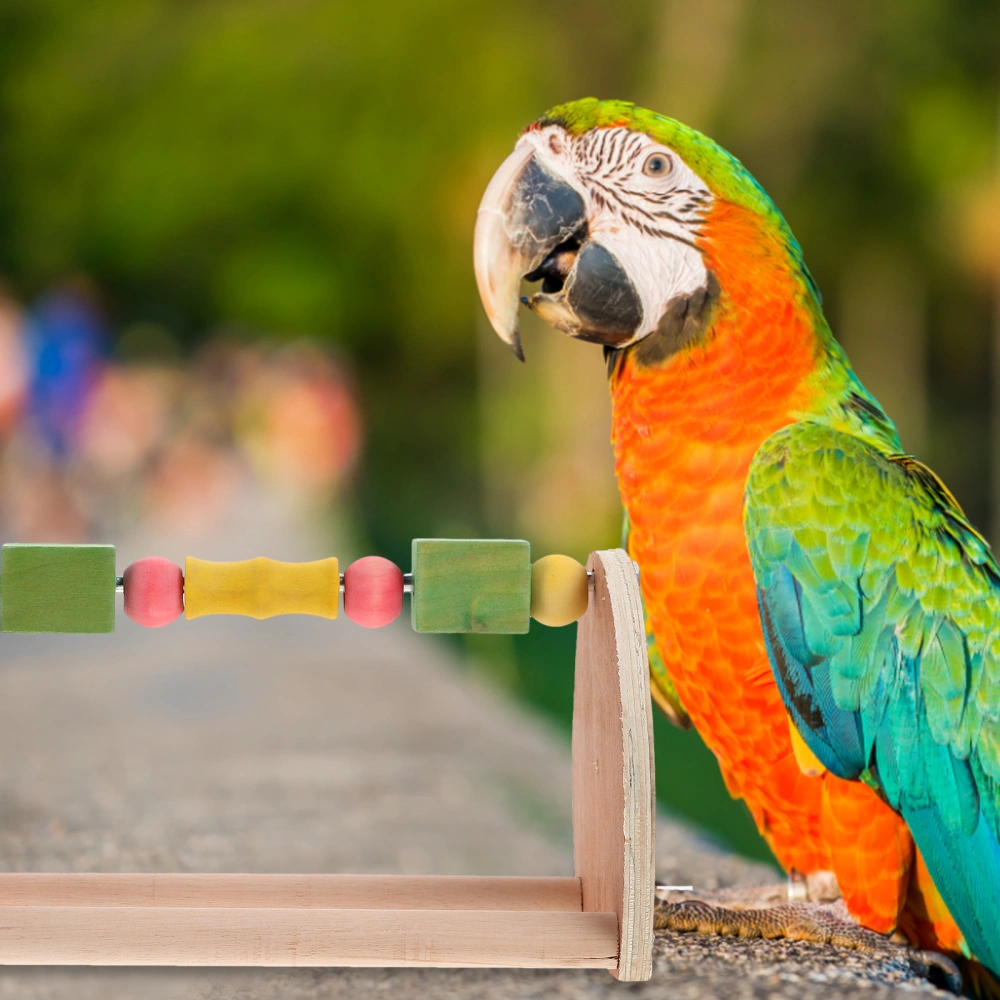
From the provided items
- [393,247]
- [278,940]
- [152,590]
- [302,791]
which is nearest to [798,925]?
[278,940]

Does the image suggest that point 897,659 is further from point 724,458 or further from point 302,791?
point 302,791

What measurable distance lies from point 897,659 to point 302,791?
1.16 m

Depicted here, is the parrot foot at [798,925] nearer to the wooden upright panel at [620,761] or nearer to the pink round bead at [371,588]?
the wooden upright panel at [620,761]

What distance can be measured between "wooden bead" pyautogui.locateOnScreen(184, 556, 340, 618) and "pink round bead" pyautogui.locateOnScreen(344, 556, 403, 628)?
2cm

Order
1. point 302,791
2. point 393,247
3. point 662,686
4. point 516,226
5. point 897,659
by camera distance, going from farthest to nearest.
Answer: point 393,247, point 302,791, point 662,686, point 516,226, point 897,659

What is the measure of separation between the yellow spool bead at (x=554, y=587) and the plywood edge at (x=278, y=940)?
0.21 metres

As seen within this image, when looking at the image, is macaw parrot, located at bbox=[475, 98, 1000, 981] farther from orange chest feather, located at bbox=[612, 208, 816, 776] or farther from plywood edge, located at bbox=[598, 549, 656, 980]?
plywood edge, located at bbox=[598, 549, 656, 980]

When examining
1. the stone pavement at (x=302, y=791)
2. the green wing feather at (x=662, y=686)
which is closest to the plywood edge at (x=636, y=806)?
the stone pavement at (x=302, y=791)

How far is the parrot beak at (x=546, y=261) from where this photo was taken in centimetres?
96

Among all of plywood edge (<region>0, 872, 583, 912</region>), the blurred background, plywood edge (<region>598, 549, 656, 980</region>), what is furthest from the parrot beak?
the blurred background

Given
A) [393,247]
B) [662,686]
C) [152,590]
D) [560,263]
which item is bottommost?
[662,686]

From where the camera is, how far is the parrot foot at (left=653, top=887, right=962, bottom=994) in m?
0.93

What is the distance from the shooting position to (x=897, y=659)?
0.86m

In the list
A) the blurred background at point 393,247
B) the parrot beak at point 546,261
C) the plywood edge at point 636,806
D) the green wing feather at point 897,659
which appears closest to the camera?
the plywood edge at point 636,806
